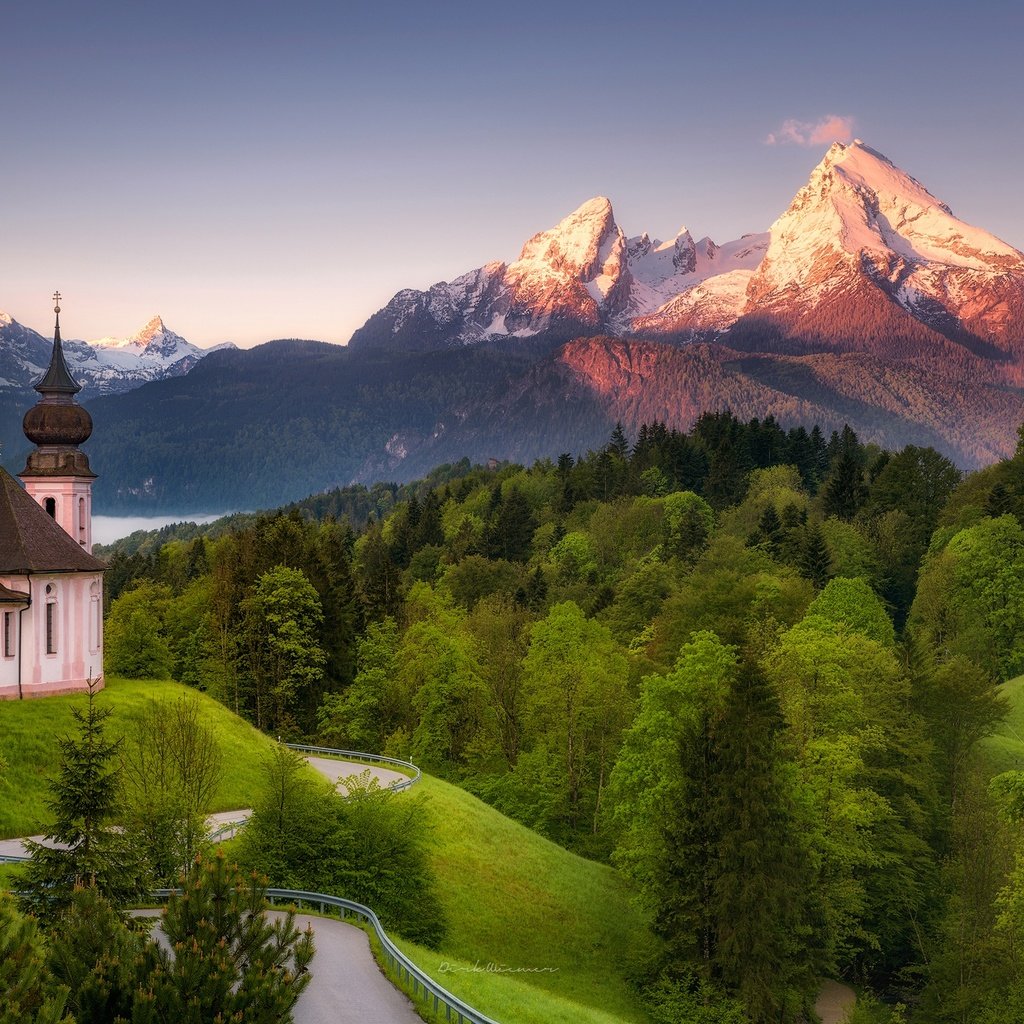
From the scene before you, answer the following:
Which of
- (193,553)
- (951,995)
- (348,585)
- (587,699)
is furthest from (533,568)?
(951,995)

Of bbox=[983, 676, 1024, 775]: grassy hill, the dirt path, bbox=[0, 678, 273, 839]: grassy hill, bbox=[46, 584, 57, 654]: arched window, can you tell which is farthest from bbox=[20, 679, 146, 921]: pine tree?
bbox=[983, 676, 1024, 775]: grassy hill

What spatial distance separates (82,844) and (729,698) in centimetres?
2315

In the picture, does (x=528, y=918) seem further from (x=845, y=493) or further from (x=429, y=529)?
(x=429, y=529)

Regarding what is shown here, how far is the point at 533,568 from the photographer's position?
105375mm

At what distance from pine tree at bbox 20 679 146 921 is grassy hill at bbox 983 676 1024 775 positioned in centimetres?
4355

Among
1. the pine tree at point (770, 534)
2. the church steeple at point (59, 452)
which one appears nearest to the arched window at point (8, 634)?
the church steeple at point (59, 452)

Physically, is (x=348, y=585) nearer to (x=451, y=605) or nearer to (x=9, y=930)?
(x=451, y=605)

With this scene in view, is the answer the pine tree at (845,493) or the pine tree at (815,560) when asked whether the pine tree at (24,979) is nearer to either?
the pine tree at (815,560)

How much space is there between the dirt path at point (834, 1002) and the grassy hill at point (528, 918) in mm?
7471

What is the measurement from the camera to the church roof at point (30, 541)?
159ft

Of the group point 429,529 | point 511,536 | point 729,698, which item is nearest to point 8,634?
point 729,698

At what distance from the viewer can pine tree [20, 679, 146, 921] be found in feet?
85.8

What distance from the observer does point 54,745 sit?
144 feet

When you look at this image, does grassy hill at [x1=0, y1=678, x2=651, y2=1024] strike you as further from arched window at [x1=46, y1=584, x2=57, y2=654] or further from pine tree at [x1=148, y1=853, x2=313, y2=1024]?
pine tree at [x1=148, y1=853, x2=313, y2=1024]
